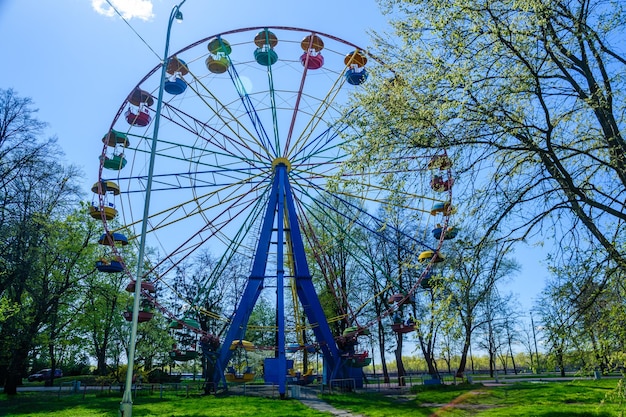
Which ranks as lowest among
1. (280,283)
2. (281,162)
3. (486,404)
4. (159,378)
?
(486,404)

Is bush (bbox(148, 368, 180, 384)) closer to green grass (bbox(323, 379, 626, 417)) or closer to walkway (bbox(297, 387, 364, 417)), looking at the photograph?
walkway (bbox(297, 387, 364, 417))

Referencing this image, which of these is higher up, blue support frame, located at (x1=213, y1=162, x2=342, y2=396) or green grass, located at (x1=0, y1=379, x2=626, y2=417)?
blue support frame, located at (x1=213, y1=162, x2=342, y2=396)

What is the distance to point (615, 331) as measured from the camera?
6.80 m

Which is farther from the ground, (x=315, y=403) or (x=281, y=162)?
(x=281, y=162)

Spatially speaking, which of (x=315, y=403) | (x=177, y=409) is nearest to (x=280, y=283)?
(x=315, y=403)

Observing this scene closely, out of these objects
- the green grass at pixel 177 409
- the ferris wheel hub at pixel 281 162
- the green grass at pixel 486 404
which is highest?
the ferris wheel hub at pixel 281 162

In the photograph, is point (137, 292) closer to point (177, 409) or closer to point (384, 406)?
point (177, 409)

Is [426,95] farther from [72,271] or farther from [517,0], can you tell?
[72,271]

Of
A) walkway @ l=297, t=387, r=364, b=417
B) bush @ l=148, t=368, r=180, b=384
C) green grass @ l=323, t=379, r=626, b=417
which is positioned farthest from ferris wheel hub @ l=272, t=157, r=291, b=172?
bush @ l=148, t=368, r=180, b=384

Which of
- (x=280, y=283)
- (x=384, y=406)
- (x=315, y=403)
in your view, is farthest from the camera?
(x=280, y=283)

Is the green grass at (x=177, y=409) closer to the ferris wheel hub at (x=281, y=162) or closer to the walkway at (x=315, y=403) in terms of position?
the walkway at (x=315, y=403)

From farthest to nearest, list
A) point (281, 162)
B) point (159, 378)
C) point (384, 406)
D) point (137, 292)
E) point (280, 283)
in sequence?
point (159, 378) < point (281, 162) < point (280, 283) < point (384, 406) < point (137, 292)

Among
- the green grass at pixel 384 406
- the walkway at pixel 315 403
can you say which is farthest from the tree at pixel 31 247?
→ the walkway at pixel 315 403

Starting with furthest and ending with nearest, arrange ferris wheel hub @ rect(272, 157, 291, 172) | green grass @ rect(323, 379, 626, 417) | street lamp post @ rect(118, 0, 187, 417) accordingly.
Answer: ferris wheel hub @ rect(272, 157, 291, 172), green grass @ rect(323, 379, 626, 417), street lamp post @ rect(118, 0, 187, 417)
